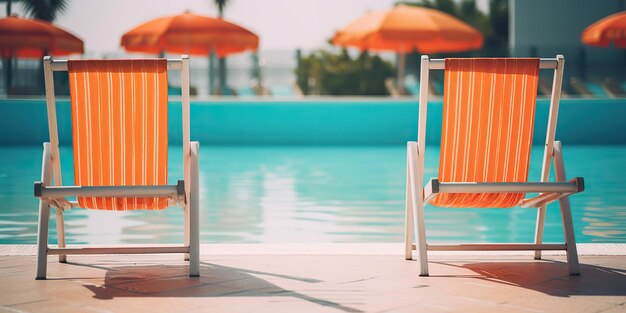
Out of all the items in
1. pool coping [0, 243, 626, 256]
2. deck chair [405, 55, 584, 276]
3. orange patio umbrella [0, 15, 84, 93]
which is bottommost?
pool coping [0, 243, 626, 256]

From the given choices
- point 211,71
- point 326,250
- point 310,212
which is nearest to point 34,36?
point 211,71

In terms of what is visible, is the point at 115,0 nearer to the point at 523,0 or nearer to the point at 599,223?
the point at 523,0

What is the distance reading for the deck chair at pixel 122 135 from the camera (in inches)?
143

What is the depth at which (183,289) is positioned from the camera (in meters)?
3.33

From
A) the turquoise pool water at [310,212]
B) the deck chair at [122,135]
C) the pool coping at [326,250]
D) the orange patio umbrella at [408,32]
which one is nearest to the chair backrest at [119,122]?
the deck chair at [122,135]

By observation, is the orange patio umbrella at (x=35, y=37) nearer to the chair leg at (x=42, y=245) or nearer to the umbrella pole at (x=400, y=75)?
the umbrella pole at (x=400, y=75)

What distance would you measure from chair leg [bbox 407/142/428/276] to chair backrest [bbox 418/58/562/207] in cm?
9

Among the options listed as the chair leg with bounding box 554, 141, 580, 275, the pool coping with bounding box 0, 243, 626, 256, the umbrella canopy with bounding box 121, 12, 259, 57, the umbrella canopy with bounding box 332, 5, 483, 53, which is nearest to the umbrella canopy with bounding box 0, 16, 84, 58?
the umbrella canopy with bounding box 121, 12, 259, 57

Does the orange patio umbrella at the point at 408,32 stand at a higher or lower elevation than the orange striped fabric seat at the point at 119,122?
higher

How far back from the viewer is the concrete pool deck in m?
3.03

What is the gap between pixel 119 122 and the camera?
370cm

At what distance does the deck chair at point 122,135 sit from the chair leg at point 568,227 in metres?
1.48

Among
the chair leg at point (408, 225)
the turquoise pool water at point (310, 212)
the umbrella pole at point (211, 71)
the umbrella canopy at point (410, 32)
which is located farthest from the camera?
the umbrella pole at point (211, 71)

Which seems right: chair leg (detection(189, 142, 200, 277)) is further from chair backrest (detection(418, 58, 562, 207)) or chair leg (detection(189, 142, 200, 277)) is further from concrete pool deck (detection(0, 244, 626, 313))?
chair backrest (detection(418, 58, 562, 207))
